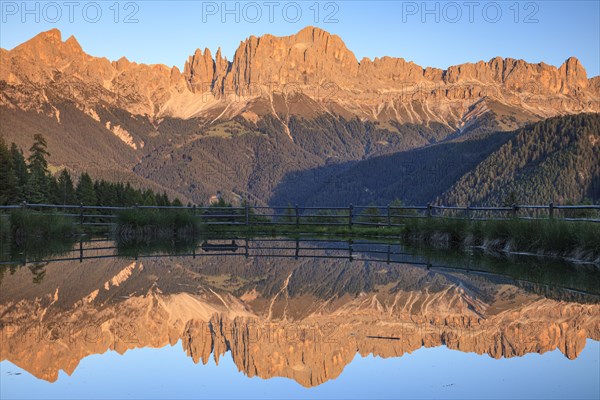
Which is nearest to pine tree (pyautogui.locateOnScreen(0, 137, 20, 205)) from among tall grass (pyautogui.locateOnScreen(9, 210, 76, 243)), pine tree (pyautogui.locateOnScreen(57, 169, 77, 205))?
pine tree (pyautogui.locateOnScreen(57, 169, 77, 205))

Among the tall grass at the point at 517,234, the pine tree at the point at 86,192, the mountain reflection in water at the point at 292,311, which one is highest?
the pine tree at the point at 86,192

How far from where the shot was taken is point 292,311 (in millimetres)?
9914

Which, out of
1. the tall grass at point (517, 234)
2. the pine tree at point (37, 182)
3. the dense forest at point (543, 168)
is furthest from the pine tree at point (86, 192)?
the dense forest at point (543, 168)

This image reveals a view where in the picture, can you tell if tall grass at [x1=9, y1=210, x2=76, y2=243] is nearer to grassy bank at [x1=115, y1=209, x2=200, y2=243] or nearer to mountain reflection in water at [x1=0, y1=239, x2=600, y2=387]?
grassy bank at [x1=115, y1=209, x2=200, y2=243]

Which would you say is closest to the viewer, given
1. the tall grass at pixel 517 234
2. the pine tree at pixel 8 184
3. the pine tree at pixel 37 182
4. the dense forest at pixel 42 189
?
the tall grass at pixel 517 234

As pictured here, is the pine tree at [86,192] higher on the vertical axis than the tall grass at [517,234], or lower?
higher

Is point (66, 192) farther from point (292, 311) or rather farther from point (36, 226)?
point (292, 311)

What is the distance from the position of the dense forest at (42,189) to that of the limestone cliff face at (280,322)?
38312 millimetres

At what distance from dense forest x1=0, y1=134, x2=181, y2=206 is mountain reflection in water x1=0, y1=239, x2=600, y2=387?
35.5 m

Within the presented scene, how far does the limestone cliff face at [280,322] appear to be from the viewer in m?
7.25

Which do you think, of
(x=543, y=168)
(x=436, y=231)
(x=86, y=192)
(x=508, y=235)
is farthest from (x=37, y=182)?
(x=543, y=168)

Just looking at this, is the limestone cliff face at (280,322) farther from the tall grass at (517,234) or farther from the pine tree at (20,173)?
the pine tree at (20,173)

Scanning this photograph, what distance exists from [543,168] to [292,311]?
157507mm

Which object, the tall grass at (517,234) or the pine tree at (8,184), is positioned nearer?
the tall grass at (517,234)
